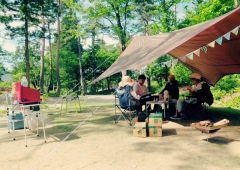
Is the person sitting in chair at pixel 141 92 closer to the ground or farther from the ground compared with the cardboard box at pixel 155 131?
farther from the ground

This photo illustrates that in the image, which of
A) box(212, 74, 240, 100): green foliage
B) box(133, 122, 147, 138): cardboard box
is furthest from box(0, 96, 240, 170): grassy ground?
box(212, 74, 240, 100): green foliage

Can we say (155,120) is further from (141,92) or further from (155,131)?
(141,92)

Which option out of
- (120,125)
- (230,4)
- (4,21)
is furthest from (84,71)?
(120,125)

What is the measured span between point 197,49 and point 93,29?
40.1 ft

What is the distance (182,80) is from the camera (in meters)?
11.9

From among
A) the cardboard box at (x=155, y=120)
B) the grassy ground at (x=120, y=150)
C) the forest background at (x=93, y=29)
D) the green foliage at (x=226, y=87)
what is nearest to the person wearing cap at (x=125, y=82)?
the forest background at (x=93, y=29)

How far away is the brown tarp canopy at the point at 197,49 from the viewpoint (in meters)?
3.53

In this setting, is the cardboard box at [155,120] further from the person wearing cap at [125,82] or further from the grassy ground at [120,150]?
the person wearing cap at [125,82]

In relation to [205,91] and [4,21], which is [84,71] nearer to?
[4,21]

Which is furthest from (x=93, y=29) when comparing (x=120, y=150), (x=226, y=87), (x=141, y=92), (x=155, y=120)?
(x=120, y=150)

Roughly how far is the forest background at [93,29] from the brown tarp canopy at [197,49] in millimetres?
1086

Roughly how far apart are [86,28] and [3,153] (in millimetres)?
13472

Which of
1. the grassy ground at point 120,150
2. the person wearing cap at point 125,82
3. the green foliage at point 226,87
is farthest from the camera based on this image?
the green foliage at point 226,87

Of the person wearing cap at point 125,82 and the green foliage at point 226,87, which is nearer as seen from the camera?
the person wearing cap at point 125,82
